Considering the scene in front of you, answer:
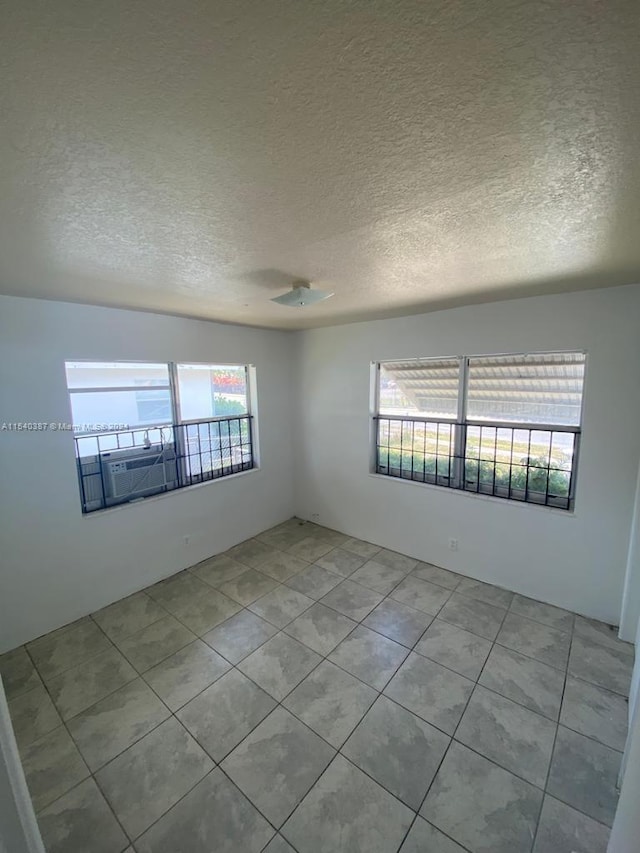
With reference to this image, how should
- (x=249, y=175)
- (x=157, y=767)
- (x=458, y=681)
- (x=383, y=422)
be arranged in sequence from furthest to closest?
(x=383, y=422)
(x=458, y=681)
(x=157, y=767)
(x=249, y=175)

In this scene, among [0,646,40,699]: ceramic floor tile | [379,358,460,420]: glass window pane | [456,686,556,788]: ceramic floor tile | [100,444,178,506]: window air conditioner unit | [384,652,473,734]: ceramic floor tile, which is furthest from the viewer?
[379,358,460,420]: glass window pane

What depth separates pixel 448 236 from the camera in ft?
4.88

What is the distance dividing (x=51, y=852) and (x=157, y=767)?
0.42m

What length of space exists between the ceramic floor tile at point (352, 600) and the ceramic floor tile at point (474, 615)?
0.56 m

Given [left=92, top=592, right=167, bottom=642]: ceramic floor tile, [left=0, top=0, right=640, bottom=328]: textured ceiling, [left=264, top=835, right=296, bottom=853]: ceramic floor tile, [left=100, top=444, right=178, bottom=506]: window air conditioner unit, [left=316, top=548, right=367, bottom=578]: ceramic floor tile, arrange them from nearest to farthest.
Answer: [left=0, top=0, right=640, bottom=328]: textured ceiling → [left=264, top=835, right=296, bottom=853]: ceramic floor tile → [left=92, top=592, right=167, bottom=642]: ceramic floor tile → [left=100, top=444, right=178, bottom=506]: window air conditioner unit → [left=316, top=548, right=367, bottom=578]: ceramic floor tile

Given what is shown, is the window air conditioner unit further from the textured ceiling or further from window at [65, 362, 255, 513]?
the textured ceiling

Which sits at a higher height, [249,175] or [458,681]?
[249,175]

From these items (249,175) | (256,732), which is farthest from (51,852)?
(249,175)

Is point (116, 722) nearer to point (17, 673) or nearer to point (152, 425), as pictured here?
point (17, 673)

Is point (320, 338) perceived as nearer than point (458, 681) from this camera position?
No

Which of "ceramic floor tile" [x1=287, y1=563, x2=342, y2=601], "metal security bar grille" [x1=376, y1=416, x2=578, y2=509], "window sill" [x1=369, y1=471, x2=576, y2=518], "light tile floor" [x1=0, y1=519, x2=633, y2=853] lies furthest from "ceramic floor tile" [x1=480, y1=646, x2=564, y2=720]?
"ceramic floor tile" [x1=287, y1=563, x2=342, y2=601]

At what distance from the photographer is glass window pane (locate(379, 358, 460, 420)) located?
326cm

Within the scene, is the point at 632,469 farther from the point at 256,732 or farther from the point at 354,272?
the point at 256,732

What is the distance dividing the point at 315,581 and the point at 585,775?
2066 millimetres
